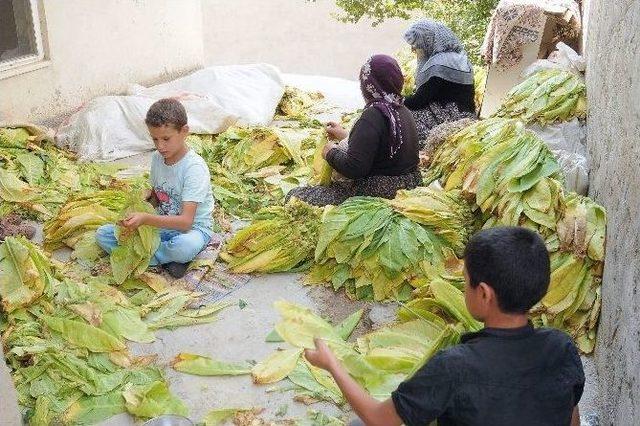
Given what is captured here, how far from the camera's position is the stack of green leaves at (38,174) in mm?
5414

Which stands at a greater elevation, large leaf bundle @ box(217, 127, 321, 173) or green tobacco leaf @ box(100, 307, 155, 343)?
large leaf bundle @ box(217, 127, 321, 173)

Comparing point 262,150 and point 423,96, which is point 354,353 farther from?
point 423,96

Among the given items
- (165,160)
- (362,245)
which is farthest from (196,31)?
(362,245)

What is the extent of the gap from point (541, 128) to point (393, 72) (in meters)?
1.43

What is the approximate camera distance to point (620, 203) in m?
3.29

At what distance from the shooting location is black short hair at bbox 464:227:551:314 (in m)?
1.89

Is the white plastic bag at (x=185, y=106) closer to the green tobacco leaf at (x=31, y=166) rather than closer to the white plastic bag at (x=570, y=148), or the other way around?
the green tobacco leaf at (x=31, y=166)

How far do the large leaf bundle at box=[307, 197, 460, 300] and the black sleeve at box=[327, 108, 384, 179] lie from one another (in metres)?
0.29

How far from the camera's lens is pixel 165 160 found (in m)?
4.43

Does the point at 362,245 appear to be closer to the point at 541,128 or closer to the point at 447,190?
the point at 447,190

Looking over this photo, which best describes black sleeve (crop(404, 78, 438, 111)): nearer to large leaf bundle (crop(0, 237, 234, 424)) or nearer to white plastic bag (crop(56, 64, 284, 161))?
white plastic bag (crop(56, 64, 284, 161))

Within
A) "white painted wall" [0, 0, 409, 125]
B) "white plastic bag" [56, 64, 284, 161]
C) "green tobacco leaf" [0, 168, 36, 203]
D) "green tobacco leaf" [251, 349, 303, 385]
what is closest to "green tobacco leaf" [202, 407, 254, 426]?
"green tobacco leaf" [251, 349, 303, 385]

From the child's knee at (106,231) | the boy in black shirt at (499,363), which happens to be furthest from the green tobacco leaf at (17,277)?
the boy in black shirt at (499,363)

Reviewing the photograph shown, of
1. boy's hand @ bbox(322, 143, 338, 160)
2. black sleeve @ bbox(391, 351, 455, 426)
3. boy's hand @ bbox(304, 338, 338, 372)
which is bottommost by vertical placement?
boy's hand @ bbox(322, 143, 338, 160)
